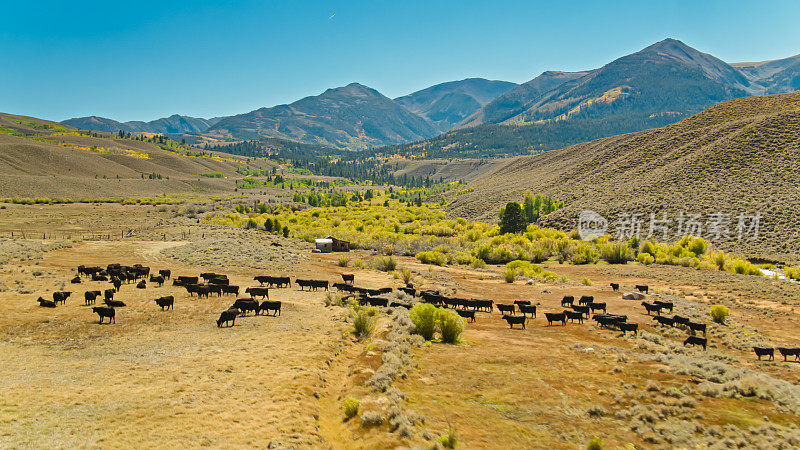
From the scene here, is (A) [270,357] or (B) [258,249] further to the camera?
(B) [258,249]

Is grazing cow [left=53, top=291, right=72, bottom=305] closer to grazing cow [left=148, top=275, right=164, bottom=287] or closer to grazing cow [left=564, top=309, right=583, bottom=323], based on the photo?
grazing cow [left=148, top=275, right=164, bottom=287]

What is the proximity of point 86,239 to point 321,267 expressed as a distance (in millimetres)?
32531

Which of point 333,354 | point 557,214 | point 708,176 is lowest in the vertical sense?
point 333,354

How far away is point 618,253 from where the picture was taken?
179 feet

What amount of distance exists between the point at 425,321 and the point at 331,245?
136 ft

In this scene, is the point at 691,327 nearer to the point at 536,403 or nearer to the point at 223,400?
the point at 536,403

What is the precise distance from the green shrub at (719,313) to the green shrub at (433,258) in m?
30.9

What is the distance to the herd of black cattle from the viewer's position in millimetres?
21502

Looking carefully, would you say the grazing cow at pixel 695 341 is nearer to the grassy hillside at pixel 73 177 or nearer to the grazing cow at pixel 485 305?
the grazing cow at pixel 485 305

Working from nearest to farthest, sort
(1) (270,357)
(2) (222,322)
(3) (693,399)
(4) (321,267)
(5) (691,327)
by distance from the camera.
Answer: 1. (3) (693,399)
2. (1) (270,357)
3. (2) (222,322)
4. (5) (691,327)
5. (4) (321,267)

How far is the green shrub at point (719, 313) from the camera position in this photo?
26.1 m

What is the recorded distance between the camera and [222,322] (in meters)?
20.9

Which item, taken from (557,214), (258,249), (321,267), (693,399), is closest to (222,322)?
(693,399)

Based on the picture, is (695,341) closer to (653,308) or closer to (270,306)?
(653,308)
